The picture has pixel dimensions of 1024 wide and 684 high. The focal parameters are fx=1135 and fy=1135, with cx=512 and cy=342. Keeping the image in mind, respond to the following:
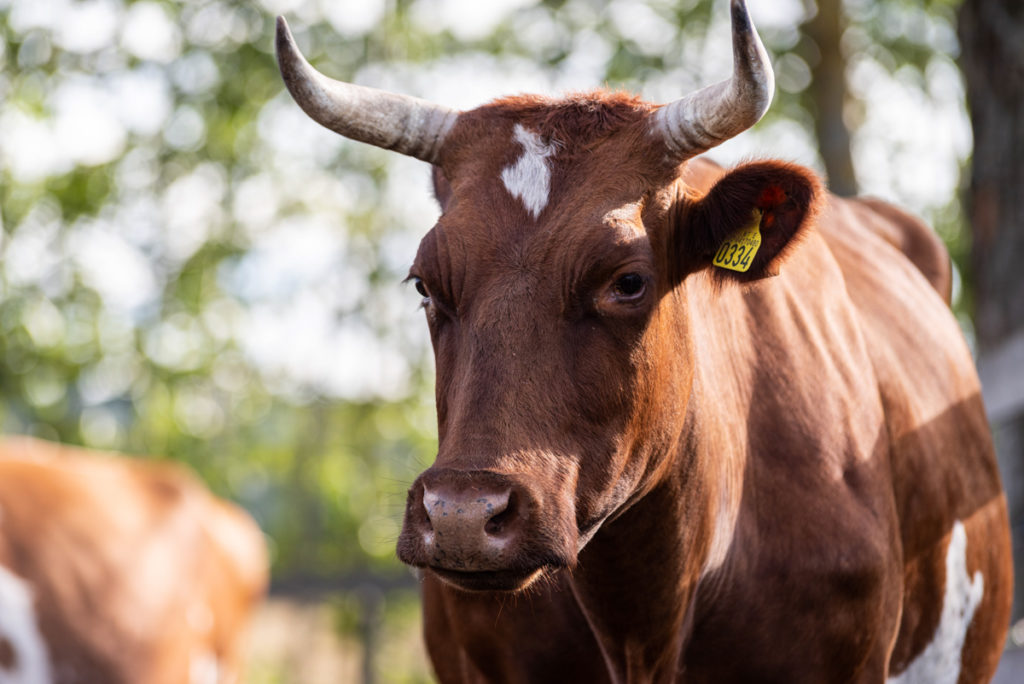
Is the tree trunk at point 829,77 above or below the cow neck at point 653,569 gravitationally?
below

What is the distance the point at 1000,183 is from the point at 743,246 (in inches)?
160

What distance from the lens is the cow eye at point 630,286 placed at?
2.52 meters

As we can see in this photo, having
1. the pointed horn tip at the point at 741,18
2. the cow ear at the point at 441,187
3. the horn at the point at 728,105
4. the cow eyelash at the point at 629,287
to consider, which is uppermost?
the pointed horn tip at the point at 741,18

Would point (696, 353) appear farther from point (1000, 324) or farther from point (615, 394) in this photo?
point (1000, 324)

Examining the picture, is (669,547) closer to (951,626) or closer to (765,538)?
(765,538)

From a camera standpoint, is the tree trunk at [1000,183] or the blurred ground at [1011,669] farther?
the tree trunk at [1000,183]

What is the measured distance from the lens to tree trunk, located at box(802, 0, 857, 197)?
11.7 m

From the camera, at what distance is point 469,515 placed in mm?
2141

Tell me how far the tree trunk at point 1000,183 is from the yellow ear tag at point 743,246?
371 centimetres

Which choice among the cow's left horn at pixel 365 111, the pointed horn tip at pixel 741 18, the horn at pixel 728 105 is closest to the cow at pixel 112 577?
the cow's left horn at pixel 365 111

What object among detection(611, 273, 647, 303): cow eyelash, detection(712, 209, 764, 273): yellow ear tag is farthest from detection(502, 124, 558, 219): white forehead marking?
detection(712, 209, 764, 273): yellow ear tag

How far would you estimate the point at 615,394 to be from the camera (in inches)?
97.9

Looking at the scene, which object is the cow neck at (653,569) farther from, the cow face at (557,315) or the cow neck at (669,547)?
the cow face at (557,315)

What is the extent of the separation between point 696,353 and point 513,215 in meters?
0.63
